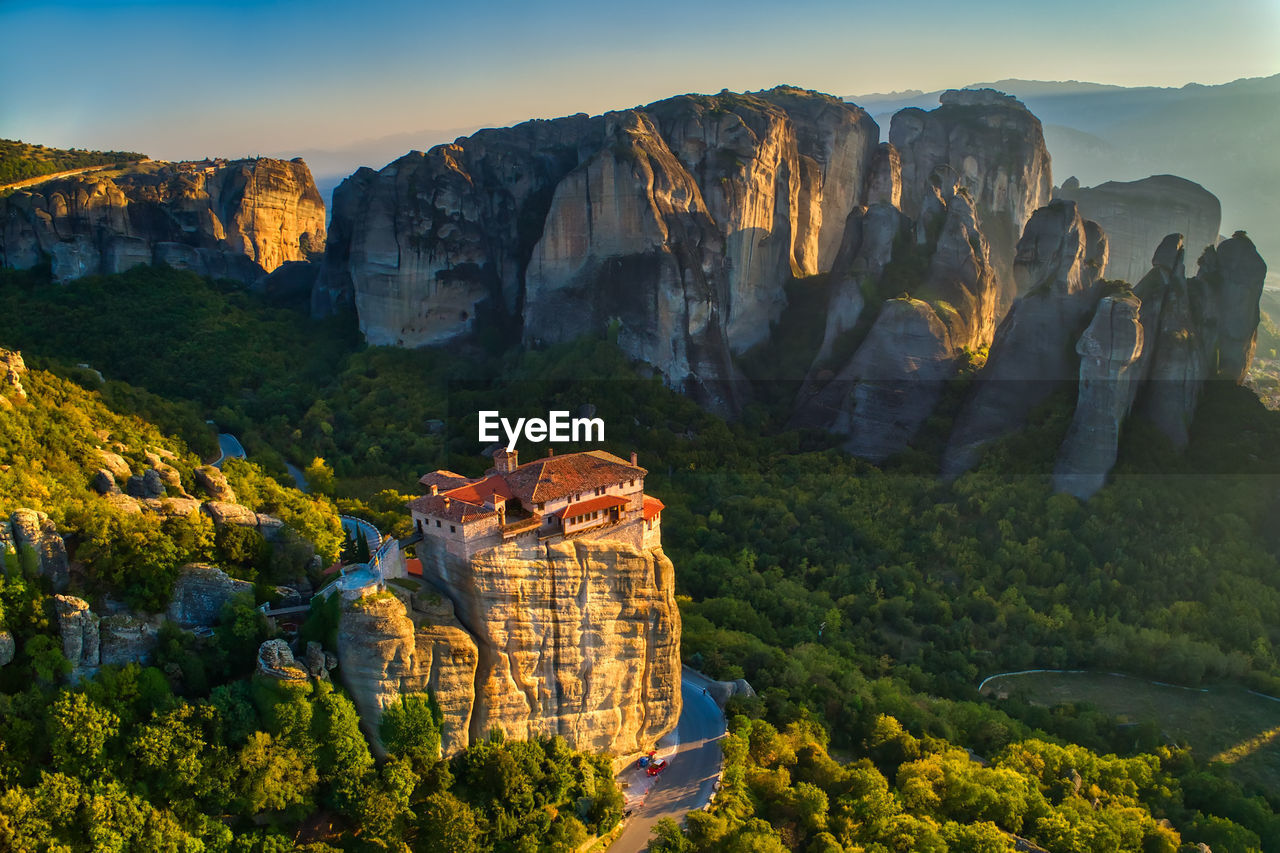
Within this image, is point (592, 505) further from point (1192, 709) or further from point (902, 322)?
point (902, 322)

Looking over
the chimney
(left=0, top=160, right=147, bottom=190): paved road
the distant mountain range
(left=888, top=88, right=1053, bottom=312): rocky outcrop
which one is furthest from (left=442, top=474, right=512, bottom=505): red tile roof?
the distant mountain range

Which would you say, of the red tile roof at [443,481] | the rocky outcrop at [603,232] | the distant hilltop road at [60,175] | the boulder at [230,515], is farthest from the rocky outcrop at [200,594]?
the distant hilltop road at [60,175]

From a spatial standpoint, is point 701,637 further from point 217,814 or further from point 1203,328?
point 1203,328

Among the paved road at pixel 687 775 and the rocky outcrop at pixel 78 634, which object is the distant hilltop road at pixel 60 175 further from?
the paved road at pixel 687 775

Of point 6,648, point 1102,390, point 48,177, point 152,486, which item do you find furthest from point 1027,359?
point 48,177

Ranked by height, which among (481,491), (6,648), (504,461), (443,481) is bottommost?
(6,648)

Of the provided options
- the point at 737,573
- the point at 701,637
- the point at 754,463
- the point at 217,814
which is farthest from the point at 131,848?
the point at 754,463
